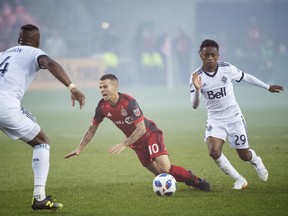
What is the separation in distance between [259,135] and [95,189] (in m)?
8.42

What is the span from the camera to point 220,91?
1102cm

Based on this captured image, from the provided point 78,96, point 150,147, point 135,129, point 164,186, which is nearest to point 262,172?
point 150,147

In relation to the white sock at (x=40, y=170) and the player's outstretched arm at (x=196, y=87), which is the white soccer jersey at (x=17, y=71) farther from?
the player's outstretched arm at (x=196, y=87)

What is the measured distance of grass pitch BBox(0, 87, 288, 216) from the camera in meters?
9.09

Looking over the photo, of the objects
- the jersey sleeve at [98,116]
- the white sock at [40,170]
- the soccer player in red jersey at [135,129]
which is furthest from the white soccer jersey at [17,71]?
the jersey sleeve at [98,116]

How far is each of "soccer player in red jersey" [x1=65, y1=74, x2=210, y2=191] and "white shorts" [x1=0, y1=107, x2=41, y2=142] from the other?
149cm

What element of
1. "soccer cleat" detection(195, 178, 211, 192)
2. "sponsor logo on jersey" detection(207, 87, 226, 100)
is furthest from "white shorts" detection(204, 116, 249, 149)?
"soccer cleat" detection(195, 178, 211, 192)

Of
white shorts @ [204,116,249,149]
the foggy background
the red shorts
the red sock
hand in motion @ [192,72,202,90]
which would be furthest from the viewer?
the foggy background

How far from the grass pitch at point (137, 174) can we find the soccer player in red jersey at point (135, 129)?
0.28 m

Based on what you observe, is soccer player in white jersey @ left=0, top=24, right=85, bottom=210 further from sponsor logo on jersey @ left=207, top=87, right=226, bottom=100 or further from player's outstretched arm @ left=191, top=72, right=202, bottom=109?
sponsor logo on jersey @ left=207, top=87, right=226, bottom=100

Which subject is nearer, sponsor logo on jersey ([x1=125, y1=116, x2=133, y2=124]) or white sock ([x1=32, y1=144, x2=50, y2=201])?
white sock ([x1=32, y1=144, x2=50, y2=201])

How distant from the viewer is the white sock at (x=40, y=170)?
8.70 meters

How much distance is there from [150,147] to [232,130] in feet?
3.89

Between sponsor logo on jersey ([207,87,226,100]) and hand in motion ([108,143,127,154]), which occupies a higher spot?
sponsor logo on jersey ([207,87,226,100])
